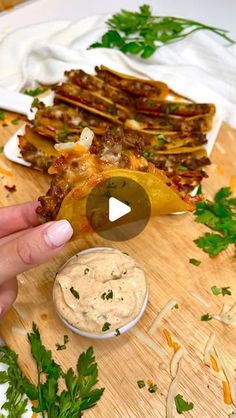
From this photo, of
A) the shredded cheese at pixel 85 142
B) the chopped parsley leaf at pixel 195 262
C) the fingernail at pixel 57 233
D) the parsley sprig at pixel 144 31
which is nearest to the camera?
the fingernail at pixel 57 233

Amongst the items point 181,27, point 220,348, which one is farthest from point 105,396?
point 181,27

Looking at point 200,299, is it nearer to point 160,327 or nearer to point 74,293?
point 160,327

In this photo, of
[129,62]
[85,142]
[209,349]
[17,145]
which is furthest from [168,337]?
[129,62]

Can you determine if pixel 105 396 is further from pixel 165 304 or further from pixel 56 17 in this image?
pixel 56 17

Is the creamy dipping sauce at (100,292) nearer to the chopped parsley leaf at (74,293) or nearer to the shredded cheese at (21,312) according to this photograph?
the chopped parsley leaf at (74,293)

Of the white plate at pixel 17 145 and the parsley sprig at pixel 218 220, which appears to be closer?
the parsley sprig at pixel 218 220

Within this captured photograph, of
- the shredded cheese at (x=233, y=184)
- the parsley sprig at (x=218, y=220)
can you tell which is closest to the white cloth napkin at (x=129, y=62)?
the shredded cheese at (x=233, y=184)

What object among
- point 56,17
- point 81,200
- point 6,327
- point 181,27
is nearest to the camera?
point 81,200
